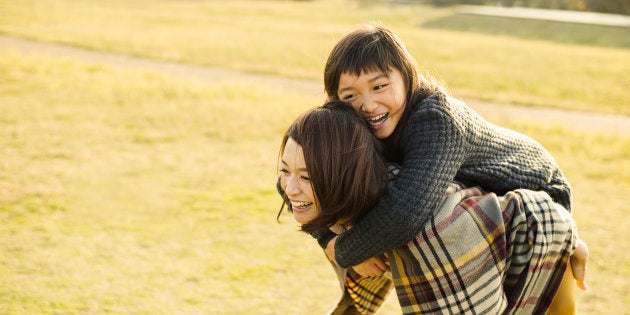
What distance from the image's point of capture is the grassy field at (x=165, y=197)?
398 cm

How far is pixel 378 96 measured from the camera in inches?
107

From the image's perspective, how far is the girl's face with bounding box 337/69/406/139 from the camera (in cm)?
271

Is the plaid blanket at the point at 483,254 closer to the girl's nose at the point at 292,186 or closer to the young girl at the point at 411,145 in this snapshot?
the young girl at the point at 411,145

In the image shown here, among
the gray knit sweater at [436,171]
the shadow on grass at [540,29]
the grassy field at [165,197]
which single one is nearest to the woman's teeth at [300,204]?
the gray knit sweater at [436,171]

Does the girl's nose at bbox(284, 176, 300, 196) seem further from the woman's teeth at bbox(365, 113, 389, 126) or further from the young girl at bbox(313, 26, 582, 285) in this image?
the woman's teeth at bbox(365, 113, 389, 126)

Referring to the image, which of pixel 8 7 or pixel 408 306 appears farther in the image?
pixel 8 7

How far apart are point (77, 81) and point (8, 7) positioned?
55.4ft

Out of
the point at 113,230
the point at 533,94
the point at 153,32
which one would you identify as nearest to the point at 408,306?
the point at 113,230

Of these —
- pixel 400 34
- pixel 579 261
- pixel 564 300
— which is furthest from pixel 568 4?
pixel 564 300

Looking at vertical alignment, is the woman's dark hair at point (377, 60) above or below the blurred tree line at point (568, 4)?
above

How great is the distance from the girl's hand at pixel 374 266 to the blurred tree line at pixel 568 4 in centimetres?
2817

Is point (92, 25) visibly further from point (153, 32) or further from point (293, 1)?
point (293, 1)

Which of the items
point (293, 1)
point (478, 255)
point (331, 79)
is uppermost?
point (331, 79)

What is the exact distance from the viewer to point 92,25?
68.1 ft
